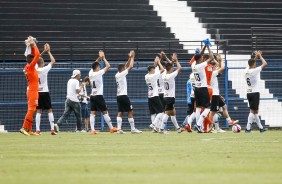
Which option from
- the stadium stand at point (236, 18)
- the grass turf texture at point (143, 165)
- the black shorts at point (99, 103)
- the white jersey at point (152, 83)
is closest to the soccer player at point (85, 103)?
the black shorts at point (99, 103)

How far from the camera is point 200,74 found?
962 inches

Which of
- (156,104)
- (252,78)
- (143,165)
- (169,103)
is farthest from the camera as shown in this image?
(156,104)

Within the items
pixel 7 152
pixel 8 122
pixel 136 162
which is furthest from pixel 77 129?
pixel 136 162

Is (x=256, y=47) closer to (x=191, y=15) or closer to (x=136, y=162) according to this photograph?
(x=191, y=15)

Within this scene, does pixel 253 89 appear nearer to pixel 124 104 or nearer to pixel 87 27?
pixel 124 104

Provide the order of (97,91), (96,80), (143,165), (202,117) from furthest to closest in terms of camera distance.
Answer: (97,91)
(96,80)
(202,117)
(143,165)

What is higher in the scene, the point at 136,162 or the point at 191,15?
the point at 191,15

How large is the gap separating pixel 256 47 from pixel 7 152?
21.1 m

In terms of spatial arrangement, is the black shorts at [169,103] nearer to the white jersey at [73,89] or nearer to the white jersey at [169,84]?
the white jersey at [169,84]

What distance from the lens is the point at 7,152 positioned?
14.3 meters

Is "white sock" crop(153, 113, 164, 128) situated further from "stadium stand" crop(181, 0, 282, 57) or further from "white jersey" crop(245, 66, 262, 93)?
"stadium stand" crop(181, 0, 282, 57)

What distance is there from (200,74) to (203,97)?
26.8 inches

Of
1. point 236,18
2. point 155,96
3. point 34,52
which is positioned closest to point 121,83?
point 155,96

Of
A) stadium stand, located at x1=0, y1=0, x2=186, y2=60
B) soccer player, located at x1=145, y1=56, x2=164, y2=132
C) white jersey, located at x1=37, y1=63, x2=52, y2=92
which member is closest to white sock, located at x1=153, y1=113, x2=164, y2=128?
soccer player, located at x1=145, y1=56, x2=164, y2=132
